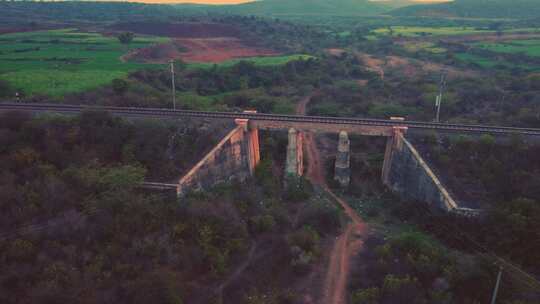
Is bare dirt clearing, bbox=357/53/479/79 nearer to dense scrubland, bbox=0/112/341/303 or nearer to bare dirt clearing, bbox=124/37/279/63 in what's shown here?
bare dirt clearing, bbox=124/37/279/63

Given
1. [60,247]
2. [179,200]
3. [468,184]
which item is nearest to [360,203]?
[468,184]

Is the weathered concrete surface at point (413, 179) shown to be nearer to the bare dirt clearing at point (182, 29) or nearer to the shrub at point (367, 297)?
the shrub at point (367, 297)

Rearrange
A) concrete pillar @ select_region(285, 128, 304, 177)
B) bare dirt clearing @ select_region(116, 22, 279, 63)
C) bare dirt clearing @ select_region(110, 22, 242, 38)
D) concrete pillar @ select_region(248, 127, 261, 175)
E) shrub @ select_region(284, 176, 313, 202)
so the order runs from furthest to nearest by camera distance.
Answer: bare dirt clearing @ select_region(110, 22, 242, 38) < bare dirt clearing @ select_region(116, 22, 279, 63) < concrete pillar @ select_region(248, 127, 261, 175) < concrete pillar @ select_region(285, 128, 304, 177) < shrub @ select_region(284, 176, 313, 202)

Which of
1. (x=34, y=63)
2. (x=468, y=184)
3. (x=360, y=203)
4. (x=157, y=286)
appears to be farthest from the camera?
(x=34, y=63)

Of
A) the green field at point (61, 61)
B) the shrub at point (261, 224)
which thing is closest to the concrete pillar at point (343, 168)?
the shrub at point (261, 224)

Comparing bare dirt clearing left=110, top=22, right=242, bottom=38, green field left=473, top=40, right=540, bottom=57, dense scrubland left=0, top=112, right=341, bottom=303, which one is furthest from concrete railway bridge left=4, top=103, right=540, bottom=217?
bare dirt clearing left=110, top=22, right=242, bottom=38

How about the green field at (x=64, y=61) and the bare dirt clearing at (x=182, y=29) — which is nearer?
the green field at (x=64, y=61)

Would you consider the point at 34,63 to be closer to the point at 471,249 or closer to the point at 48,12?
the point at 471,249
